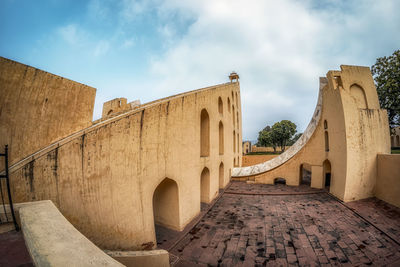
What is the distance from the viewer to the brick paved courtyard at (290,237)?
419 cm

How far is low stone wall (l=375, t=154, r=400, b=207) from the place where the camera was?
6.78 meters

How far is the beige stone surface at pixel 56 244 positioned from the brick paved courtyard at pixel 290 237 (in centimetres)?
333

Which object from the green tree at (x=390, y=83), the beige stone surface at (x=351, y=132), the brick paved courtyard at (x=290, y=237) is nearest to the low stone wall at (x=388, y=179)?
the beige stone surface at (x=351, y=132)

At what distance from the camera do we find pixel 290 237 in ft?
16.9

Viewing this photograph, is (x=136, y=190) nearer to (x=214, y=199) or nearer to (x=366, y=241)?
(x=214, y=199)

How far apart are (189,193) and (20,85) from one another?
18.3ft

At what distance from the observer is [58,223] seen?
199 cm

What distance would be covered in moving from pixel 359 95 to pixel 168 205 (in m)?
11.1

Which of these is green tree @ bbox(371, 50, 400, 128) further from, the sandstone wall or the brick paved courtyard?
the sandstone wall

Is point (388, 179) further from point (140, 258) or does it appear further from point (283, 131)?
point (283, 131)

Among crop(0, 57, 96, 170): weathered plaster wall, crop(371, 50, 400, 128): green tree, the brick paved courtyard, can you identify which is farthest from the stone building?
crop(371, 50, 400, 128): green tree

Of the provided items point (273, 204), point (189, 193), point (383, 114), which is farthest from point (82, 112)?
point (383, 114)

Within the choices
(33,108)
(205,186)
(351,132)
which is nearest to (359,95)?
(351,132)

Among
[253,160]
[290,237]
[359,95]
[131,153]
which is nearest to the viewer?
[131,153]
